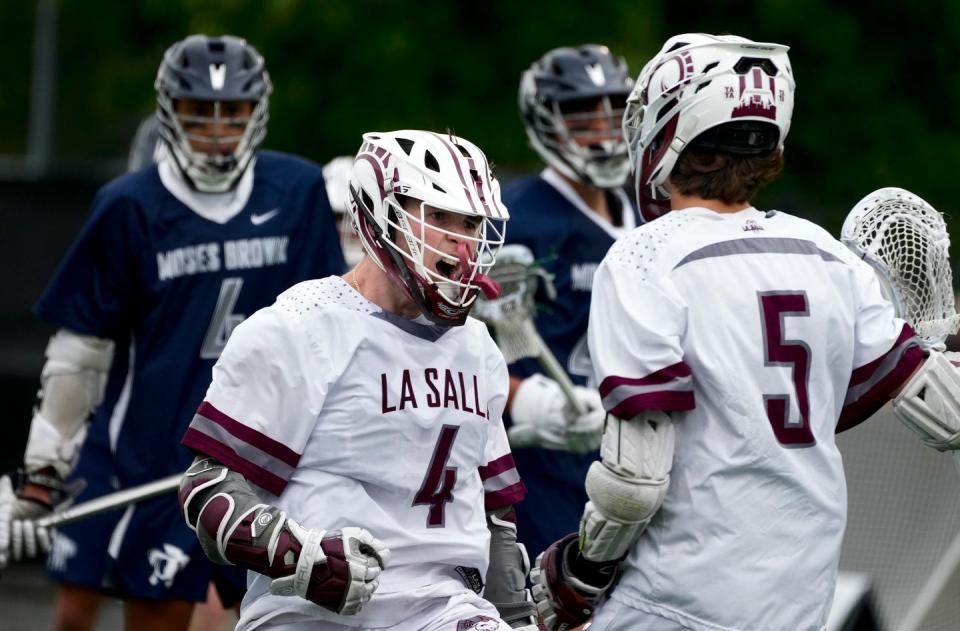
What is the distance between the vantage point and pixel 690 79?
4340mm

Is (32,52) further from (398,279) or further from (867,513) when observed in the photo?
(398,279)

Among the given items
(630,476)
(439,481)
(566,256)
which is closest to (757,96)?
(630,476)

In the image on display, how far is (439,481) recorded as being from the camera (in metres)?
4.39

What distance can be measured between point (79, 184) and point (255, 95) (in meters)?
5.69

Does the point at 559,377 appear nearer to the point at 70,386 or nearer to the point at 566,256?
the point at 566,256

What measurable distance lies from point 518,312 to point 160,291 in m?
1.21

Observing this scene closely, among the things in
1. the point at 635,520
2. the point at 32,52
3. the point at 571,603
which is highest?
the point at 635,520

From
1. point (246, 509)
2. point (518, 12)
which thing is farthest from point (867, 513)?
point (518, 12)

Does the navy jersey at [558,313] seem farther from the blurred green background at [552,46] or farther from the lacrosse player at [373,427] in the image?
the blurred green background at [552,46]

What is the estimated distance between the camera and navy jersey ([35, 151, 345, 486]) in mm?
6375

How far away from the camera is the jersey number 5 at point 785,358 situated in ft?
13.6

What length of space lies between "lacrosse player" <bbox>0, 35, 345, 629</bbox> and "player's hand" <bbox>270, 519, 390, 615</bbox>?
85.8 inches

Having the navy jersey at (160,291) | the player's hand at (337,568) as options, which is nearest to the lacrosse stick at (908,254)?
the player's hand at (337,568)

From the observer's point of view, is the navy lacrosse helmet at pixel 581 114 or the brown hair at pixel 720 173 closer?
the brown hair at pixel 720 173
